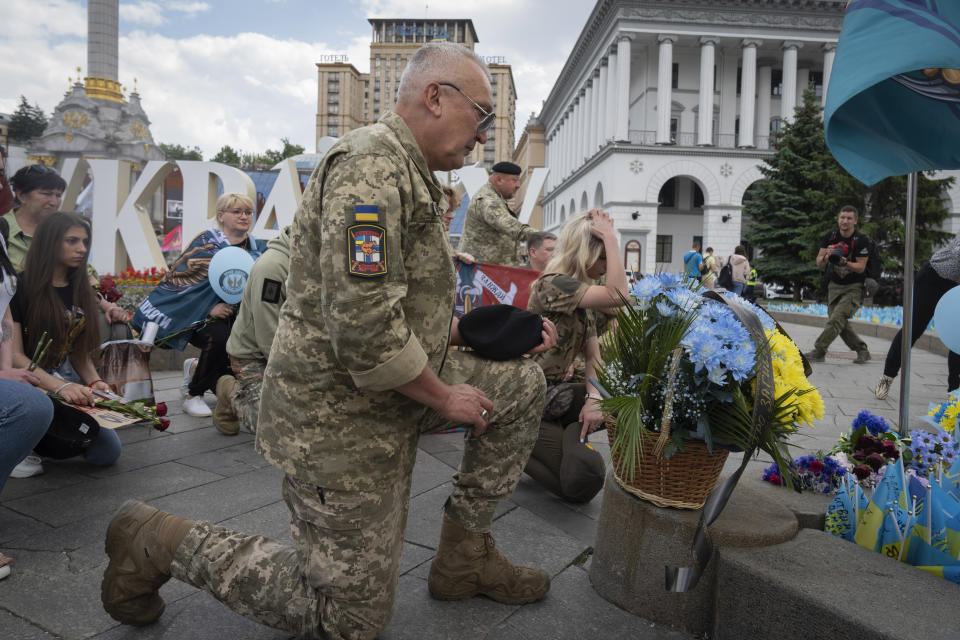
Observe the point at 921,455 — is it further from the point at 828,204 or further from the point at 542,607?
the point at 828,204

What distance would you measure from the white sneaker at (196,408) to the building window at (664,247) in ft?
143

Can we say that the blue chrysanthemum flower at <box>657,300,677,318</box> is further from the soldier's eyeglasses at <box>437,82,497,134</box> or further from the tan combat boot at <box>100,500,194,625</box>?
the tan combat boot at <box>100,500,194,625</box>

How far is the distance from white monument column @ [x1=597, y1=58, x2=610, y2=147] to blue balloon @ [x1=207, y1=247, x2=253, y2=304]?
1663 inches

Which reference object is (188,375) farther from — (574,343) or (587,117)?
(587,117)

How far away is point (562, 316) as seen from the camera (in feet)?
11.6

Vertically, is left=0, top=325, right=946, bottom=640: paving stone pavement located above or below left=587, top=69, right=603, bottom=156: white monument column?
below

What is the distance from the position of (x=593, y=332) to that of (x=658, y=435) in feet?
4.83

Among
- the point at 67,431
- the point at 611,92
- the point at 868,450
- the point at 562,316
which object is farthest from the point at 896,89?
the point at 611,92

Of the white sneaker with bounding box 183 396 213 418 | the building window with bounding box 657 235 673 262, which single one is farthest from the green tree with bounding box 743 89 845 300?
the white sneaker with bounding box 183 396 213 418

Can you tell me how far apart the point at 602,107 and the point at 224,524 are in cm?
4712

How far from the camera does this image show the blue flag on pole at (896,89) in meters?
2.31

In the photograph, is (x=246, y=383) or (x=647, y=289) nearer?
(x=647, y=289)

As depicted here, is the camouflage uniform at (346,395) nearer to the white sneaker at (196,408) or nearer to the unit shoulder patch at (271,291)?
the unit shoulder patch at (271,291)

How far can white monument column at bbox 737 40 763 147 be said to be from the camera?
4100cm
